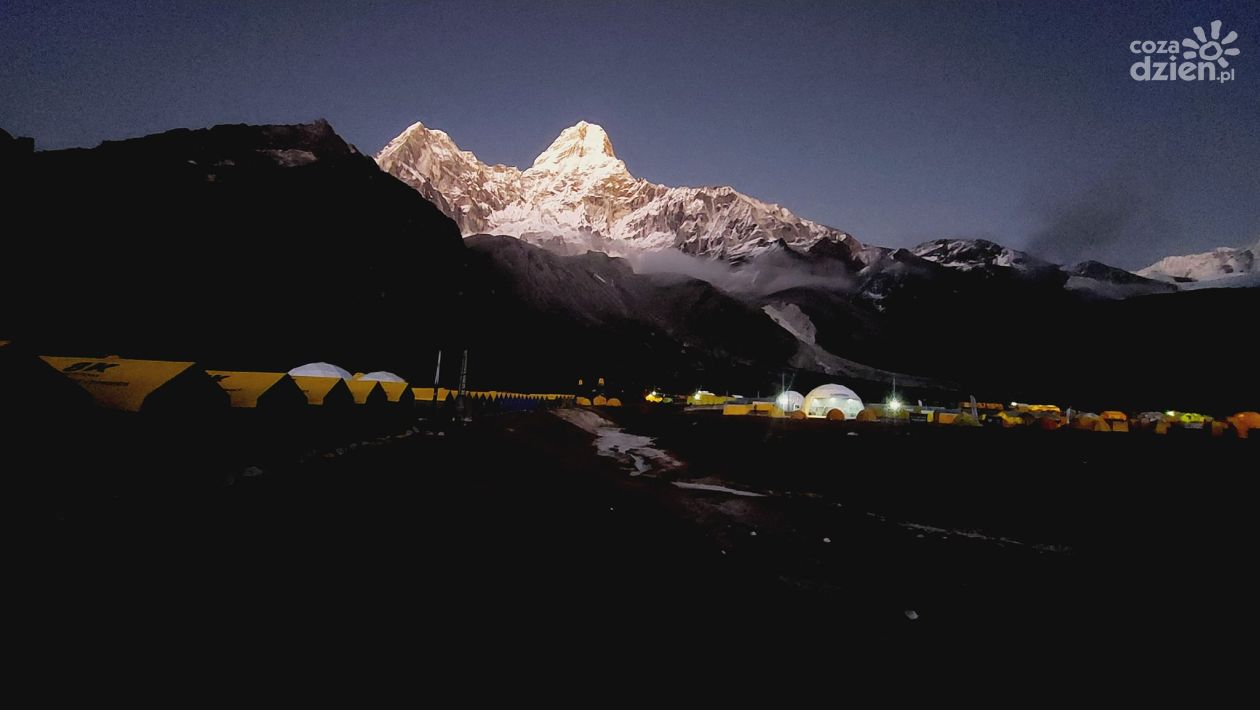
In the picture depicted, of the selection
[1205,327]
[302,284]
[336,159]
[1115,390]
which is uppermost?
[336,159]

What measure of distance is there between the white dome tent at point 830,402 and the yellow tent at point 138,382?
72.8 m

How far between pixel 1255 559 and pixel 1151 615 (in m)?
7.81

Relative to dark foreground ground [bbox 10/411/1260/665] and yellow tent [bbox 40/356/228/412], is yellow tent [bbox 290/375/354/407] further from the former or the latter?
yellow tent [bbox 40/356/228/412]

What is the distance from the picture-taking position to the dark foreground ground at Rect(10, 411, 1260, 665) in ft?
22.7

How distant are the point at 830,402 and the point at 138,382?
78396mm

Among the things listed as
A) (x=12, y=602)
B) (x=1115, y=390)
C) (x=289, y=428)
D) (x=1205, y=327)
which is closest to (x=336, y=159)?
(x=289, y=428)

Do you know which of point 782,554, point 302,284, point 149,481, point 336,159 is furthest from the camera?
point 336,159

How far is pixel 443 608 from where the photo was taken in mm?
7531

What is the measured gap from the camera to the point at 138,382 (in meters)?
14.8

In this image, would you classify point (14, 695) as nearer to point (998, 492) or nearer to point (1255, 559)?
point (1255, 559)

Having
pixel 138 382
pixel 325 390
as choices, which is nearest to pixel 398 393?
pixel 325 390

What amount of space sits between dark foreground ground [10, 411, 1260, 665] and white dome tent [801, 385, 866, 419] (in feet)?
181

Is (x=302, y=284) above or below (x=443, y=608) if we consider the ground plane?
above

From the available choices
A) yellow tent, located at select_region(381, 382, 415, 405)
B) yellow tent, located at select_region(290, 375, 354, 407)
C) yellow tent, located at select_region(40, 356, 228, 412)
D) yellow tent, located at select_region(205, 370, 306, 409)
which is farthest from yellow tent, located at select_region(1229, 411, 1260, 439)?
yellow tent, located at select_region(40, 356, 228, 412)
